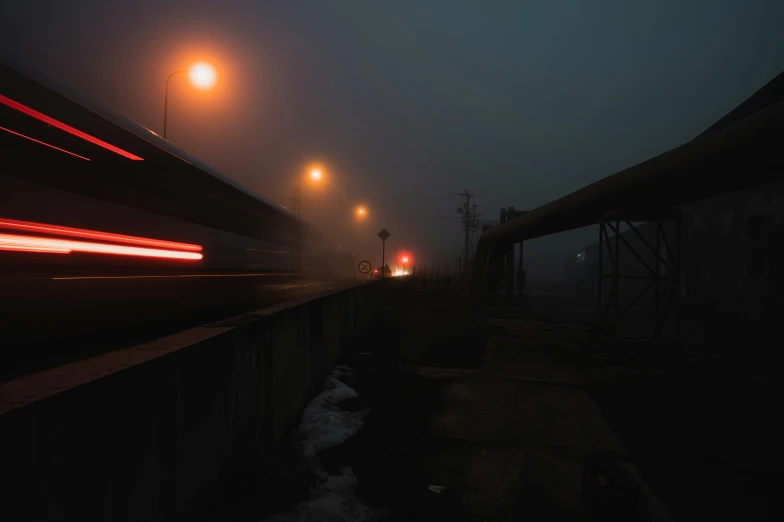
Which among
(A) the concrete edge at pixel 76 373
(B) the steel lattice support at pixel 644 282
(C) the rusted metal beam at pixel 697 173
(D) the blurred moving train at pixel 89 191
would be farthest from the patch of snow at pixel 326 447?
(B) the steel lattice support at pixel 644 282

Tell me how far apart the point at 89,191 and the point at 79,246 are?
2.69 ft

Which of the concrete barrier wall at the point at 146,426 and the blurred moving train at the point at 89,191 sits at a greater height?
the blurred moving train at the point at 89,191

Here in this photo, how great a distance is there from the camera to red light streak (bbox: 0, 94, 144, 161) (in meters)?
4.51

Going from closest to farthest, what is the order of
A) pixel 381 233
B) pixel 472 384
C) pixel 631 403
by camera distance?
pixel 631 403
pixel 472 384
pixel 381 233

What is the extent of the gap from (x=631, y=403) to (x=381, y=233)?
639 inches

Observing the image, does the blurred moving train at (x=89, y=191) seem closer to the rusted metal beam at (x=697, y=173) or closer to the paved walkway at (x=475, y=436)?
the paved walkway at (x=475, y=436)

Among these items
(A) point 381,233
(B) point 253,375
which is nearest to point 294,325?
(B) point 253,375

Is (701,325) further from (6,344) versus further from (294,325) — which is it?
(6,344)

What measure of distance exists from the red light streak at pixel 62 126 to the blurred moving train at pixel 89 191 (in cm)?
1

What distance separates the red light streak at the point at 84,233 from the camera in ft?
15.1

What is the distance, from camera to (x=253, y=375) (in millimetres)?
3592

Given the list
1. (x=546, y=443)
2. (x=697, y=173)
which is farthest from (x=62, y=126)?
(x=697, y=173)

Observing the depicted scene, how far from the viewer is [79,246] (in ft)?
18.0

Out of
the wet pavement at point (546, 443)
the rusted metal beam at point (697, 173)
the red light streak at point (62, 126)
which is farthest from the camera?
the rusted metal beam at point (697, 173)
